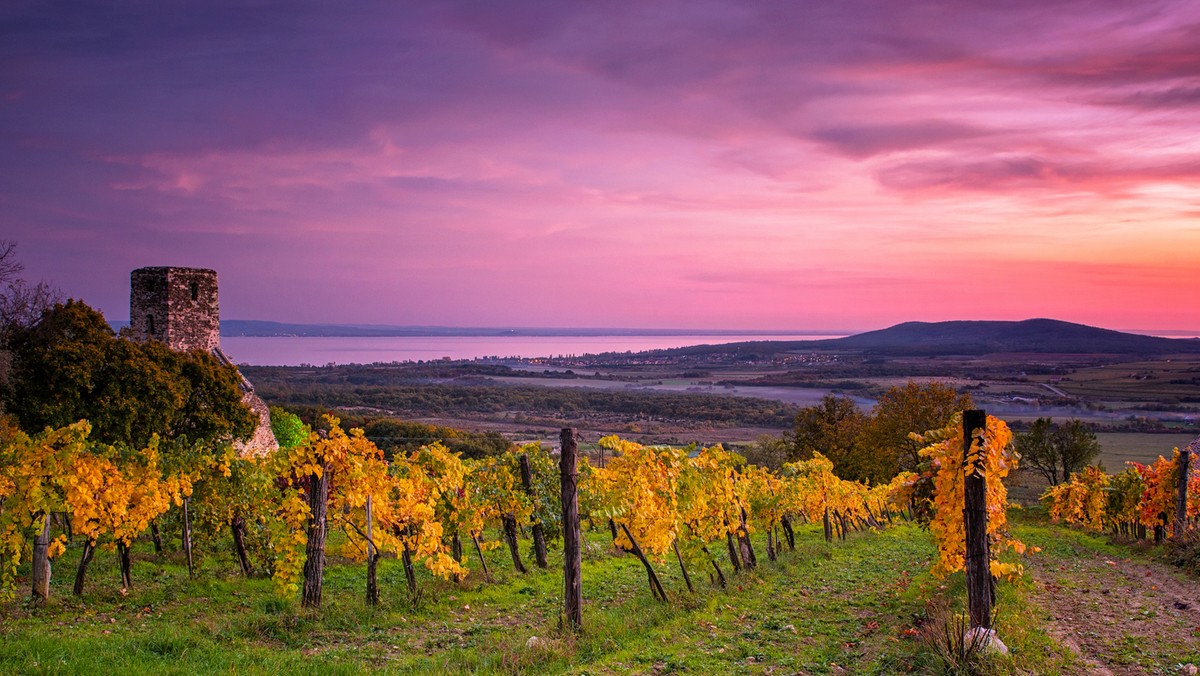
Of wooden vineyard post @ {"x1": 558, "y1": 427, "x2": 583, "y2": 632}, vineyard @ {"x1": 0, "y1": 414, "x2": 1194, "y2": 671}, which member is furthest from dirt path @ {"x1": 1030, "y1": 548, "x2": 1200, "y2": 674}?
wooden vineyard post @ {"x1": 558, "y1": 427, "x2": 583, "y2": 632}

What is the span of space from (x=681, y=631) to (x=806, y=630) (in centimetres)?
164

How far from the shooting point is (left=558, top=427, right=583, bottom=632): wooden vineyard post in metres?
8.67

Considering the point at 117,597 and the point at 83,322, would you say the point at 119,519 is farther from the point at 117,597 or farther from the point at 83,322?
the point at 83,322

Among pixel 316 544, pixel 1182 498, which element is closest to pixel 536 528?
Answer: pixel 316 544

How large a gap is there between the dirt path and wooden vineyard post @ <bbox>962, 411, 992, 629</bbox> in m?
1.12

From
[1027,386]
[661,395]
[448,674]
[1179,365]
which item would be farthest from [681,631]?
[1179,365]

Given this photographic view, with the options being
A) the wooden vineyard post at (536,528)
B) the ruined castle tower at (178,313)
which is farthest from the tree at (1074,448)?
the ruined castle tower at (178,313)

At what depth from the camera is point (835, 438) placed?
150ft

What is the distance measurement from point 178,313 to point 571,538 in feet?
74.8

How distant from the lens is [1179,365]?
137 m

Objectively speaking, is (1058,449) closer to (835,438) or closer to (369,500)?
(835,438)

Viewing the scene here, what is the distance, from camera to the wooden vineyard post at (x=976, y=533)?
292 inches

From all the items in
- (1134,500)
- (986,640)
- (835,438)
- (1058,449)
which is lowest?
(1058,449)

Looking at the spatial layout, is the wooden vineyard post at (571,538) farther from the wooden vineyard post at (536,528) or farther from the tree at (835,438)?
the tree at (835,438)
